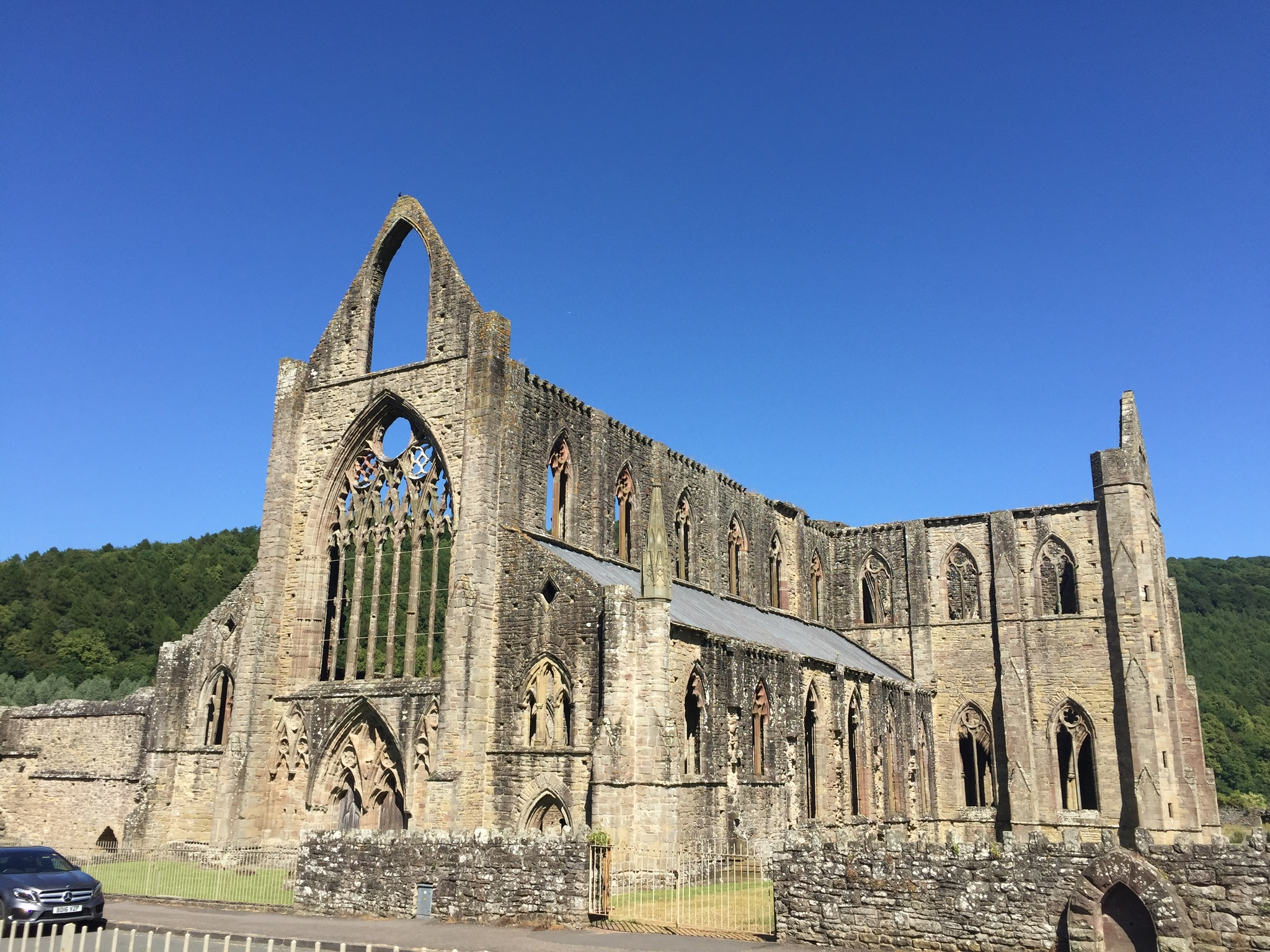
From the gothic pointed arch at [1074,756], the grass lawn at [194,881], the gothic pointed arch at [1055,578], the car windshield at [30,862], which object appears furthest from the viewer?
the gothic pointed arch at [1055,578]

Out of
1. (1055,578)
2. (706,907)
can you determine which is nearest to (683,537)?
(1055,578)

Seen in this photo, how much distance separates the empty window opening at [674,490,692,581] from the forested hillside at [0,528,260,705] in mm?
39282

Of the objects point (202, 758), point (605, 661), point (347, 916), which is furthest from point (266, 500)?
point (347, 916)

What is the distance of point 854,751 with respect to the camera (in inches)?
1280

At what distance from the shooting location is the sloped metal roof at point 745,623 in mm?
26281

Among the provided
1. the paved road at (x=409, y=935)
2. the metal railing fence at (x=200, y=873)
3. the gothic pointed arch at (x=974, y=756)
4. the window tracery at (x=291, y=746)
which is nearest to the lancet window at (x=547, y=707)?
the metal railing fence at (x=200, y=873)

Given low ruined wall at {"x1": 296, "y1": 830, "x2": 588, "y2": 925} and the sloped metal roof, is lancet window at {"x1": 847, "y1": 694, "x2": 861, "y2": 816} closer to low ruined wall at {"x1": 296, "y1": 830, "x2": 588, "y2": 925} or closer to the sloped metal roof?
the sloped metal roof

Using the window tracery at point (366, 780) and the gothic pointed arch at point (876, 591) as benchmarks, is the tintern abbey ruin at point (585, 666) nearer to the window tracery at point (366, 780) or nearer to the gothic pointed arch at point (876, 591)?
the window tracery at point (366, 780)

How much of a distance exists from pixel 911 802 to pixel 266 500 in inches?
916

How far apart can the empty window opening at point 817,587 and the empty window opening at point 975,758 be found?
6821 mm

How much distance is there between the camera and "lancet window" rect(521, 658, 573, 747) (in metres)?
22.9

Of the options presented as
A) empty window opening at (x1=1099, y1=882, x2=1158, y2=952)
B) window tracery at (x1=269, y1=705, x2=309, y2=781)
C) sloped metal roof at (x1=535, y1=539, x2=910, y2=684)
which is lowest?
empty window opening at (x1=1099, y1=882, x2=1158, y2=952)

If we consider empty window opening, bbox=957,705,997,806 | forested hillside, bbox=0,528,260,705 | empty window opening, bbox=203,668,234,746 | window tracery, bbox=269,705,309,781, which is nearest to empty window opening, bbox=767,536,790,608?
empty window opening, bbox=957,705,997,806

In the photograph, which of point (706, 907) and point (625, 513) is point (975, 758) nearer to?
point (625, 513)
